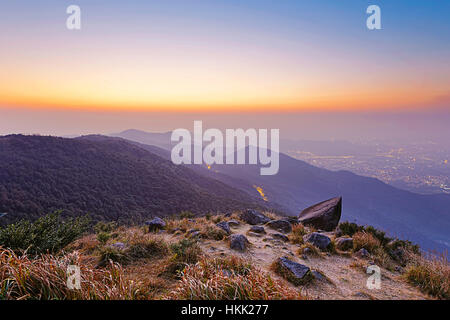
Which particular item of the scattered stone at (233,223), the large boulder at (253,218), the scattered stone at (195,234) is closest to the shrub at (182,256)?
the scattered stone at (195,234)

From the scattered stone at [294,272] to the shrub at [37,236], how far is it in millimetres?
5671

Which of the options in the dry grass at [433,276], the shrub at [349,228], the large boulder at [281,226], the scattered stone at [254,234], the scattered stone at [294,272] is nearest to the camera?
the dry grass at [433,276]

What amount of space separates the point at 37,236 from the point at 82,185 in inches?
1017

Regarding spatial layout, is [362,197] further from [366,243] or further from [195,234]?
[195,234]

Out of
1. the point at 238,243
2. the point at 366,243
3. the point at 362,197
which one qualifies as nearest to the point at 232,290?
the point at 238,243

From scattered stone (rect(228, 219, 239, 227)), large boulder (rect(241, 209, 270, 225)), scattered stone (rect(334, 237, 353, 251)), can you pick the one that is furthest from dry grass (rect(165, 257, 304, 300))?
large boulder (rect(241, 209, 270, 225))

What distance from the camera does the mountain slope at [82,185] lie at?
21516mm

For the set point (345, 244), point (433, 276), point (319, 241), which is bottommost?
point (345, 244)

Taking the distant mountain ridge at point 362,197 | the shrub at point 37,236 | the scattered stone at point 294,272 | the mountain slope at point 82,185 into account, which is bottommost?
the distant mountain ridge at point 362,197

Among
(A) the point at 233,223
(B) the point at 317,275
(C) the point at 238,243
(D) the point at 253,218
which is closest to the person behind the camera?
(B) the point at 317,275

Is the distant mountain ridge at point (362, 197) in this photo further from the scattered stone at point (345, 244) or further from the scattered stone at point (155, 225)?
the scattered stone at point (345, 244)

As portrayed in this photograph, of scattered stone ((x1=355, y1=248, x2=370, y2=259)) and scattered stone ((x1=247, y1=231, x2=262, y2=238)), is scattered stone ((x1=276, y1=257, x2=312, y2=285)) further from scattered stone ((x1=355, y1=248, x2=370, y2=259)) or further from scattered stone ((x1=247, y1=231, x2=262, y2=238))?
scattered stone ((x1=247, y1=231, x2=262, y2=238))

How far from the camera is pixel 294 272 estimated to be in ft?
15.9
